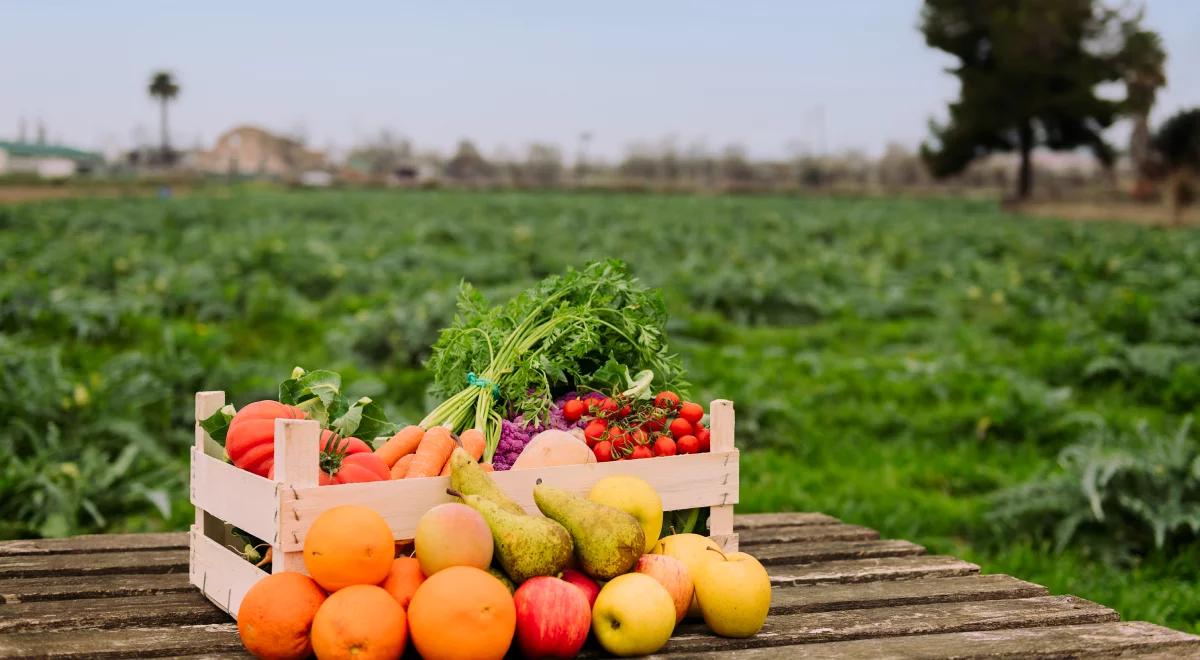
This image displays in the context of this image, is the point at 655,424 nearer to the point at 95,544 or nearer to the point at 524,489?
the point at 524,489

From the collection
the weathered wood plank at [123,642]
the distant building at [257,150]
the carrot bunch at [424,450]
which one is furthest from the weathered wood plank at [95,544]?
the distant building at [257,150]

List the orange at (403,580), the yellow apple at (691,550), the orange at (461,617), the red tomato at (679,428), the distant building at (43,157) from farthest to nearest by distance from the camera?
the distant building at (43,157) → the red tomato at (679,428) → the yellow apple at (691,550) → the orange at (403,580) → the orange at (461,617)

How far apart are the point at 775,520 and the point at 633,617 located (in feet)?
7.07

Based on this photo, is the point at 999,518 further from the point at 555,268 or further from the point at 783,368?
the point at 555,268

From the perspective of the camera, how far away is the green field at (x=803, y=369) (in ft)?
18.8

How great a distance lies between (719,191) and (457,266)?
51.0 m

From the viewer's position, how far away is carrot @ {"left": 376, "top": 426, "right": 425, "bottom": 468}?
3232 millimetres

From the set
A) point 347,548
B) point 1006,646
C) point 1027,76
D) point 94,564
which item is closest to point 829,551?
point 1006,646

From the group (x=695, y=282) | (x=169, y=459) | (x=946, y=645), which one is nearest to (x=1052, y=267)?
(x=695, y=282)

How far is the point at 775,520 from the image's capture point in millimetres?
4711

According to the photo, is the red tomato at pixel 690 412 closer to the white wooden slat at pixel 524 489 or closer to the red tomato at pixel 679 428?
the red tomato at pixel 679 428

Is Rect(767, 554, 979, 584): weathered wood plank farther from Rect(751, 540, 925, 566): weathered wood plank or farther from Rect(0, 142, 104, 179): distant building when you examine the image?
Rect(0, 142, 104, 179): distant building

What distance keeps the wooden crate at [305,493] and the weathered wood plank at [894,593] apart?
283 millimetres

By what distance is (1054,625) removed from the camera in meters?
3.06
